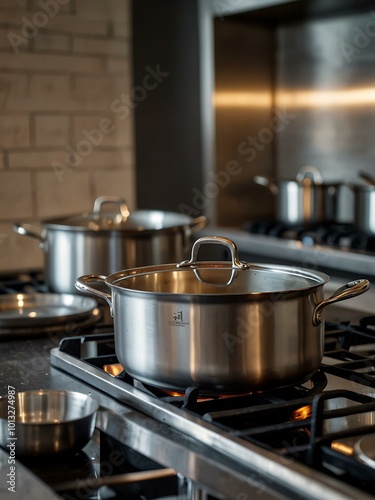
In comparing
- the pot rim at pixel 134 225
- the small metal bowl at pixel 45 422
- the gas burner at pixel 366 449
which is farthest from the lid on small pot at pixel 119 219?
the gas burner at pixel 366 449

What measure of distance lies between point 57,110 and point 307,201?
1007 mm

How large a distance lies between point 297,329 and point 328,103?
7.12 ft

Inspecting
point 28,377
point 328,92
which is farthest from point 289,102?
point 28,377

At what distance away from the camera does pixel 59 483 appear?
2.82 feet

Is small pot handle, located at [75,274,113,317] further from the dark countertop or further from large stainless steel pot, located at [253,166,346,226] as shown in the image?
large stainless steel pot, located at [253,166,346,226]

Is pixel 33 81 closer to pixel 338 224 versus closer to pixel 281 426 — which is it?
pixel 338 224

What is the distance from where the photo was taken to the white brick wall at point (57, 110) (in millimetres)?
3020

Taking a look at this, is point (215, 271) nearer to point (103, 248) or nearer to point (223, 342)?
point (223, 342)

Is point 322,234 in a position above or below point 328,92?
below

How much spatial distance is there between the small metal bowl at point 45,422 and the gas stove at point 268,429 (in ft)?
0.15

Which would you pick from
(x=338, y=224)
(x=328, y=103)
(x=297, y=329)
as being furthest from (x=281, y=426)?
(x=328, y=103)

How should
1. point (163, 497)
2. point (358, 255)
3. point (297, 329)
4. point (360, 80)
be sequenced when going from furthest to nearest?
point (360, 80) < point (358, 255) < point (297, 329) < point (163, 497)

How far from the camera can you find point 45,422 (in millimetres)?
935

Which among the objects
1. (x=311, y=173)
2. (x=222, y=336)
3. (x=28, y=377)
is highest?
(x=311, y=173)
